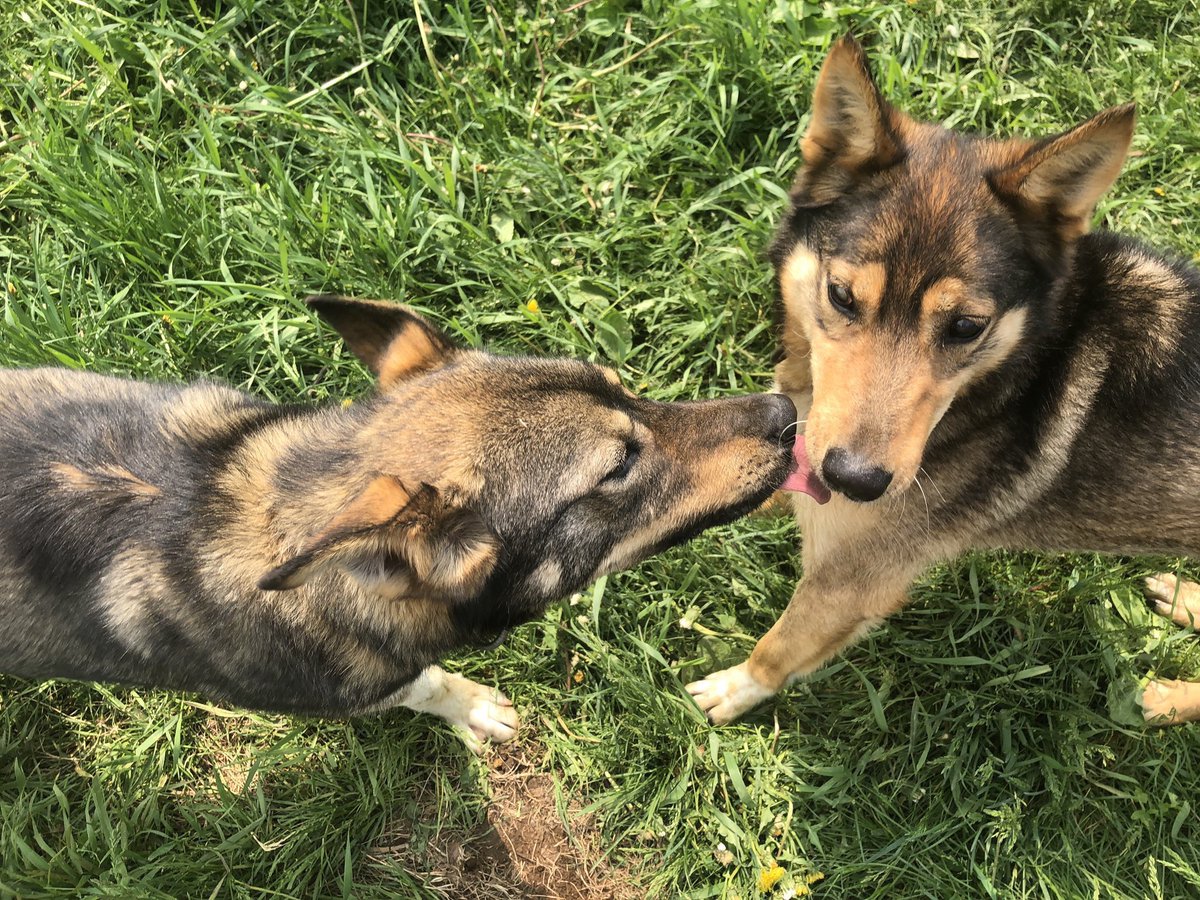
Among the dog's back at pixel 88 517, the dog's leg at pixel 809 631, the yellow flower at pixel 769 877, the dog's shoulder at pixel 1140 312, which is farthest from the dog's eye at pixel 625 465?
the yellow flower at pixel 769 877

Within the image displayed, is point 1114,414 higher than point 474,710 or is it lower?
higher

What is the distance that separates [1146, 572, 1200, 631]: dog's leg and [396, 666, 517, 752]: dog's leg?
10.8ft

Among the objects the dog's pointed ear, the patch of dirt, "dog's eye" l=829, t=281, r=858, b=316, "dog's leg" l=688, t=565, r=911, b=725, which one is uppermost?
the dog's pointed ear

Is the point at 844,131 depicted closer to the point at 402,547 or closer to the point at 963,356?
the point at 963,356

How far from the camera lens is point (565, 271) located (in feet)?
15.2

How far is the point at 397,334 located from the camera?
9.75 ft

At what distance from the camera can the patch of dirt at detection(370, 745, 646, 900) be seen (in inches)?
151

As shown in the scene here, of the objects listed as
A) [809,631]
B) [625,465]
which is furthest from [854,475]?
[809,631]

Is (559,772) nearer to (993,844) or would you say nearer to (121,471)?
(993,844)

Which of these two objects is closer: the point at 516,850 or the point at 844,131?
the point at 844,131

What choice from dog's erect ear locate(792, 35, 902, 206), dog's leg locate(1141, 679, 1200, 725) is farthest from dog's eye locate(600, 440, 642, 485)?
dog's leg locate(1141, 679, 1200, 725)

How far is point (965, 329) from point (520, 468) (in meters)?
1.59

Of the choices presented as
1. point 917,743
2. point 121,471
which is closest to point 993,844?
point 917,743

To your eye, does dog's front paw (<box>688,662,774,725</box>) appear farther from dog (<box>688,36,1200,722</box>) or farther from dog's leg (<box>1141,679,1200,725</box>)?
dog's leg (<box>1141,679,1200,725</box>)
